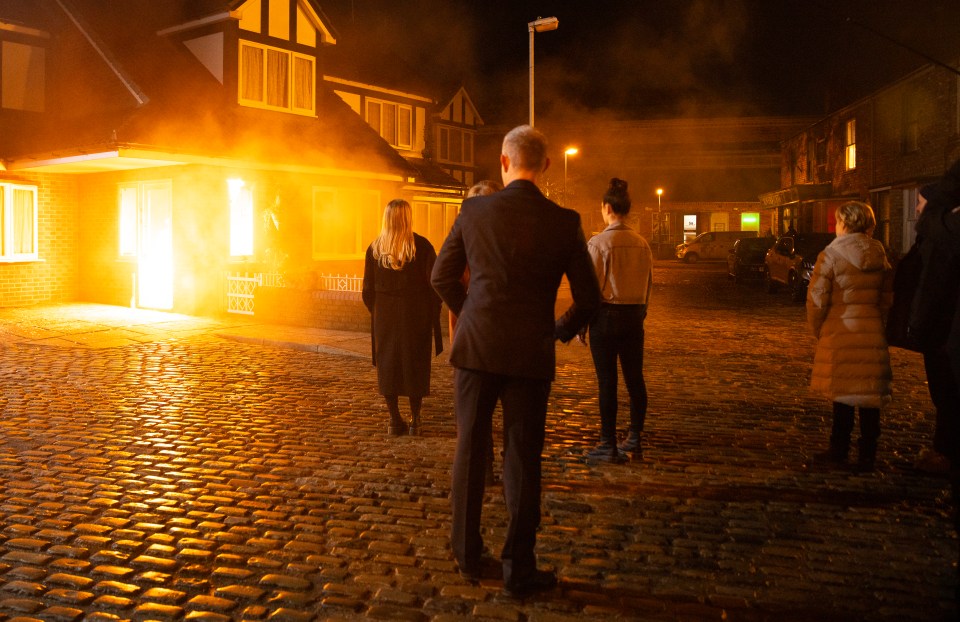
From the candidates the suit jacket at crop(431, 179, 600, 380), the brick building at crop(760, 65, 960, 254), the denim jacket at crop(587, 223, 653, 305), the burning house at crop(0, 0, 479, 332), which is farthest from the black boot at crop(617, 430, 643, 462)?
the brick building at crop(760, 65, 960, 254)

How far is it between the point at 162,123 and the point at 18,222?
4.46m

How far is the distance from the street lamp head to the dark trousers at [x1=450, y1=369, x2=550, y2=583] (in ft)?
50.5

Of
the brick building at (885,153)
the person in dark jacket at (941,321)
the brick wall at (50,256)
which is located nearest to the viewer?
the person in dark jacket at (941,321)

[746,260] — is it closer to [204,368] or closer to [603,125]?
[204,368]

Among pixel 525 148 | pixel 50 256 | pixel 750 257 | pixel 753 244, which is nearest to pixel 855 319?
pixel 525 148

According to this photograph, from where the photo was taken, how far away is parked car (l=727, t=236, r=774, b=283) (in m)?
27.9

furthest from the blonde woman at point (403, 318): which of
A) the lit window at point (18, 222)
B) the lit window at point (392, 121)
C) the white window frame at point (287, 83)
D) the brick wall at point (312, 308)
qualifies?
the lit window at point (392, 121)

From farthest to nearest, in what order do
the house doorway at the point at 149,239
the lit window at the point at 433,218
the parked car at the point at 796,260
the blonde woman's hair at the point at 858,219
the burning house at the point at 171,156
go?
the lit window at the point at 433,218, the parked car at the point at 796,260, the house doorway at the point at 149,239, the burning house at the point at 171,156, the blonde woman's hair at the point at 858,219

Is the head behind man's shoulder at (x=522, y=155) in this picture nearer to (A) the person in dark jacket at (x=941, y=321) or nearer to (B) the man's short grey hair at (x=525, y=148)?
(B) the man's short grey hair at (x=525, y=148)

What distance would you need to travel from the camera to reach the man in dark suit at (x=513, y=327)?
12.1 feet

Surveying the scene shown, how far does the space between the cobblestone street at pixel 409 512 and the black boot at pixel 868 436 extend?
0.15 m

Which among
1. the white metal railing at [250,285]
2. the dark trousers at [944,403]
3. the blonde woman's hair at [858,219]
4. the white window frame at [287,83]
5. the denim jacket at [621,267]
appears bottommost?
the dark trousers at [944,403]

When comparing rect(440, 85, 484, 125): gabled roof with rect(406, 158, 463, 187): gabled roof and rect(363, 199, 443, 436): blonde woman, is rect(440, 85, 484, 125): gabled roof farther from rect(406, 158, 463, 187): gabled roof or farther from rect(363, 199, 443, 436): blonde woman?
rect(363, 199, 443, 436): blonde woman

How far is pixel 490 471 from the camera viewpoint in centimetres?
558
